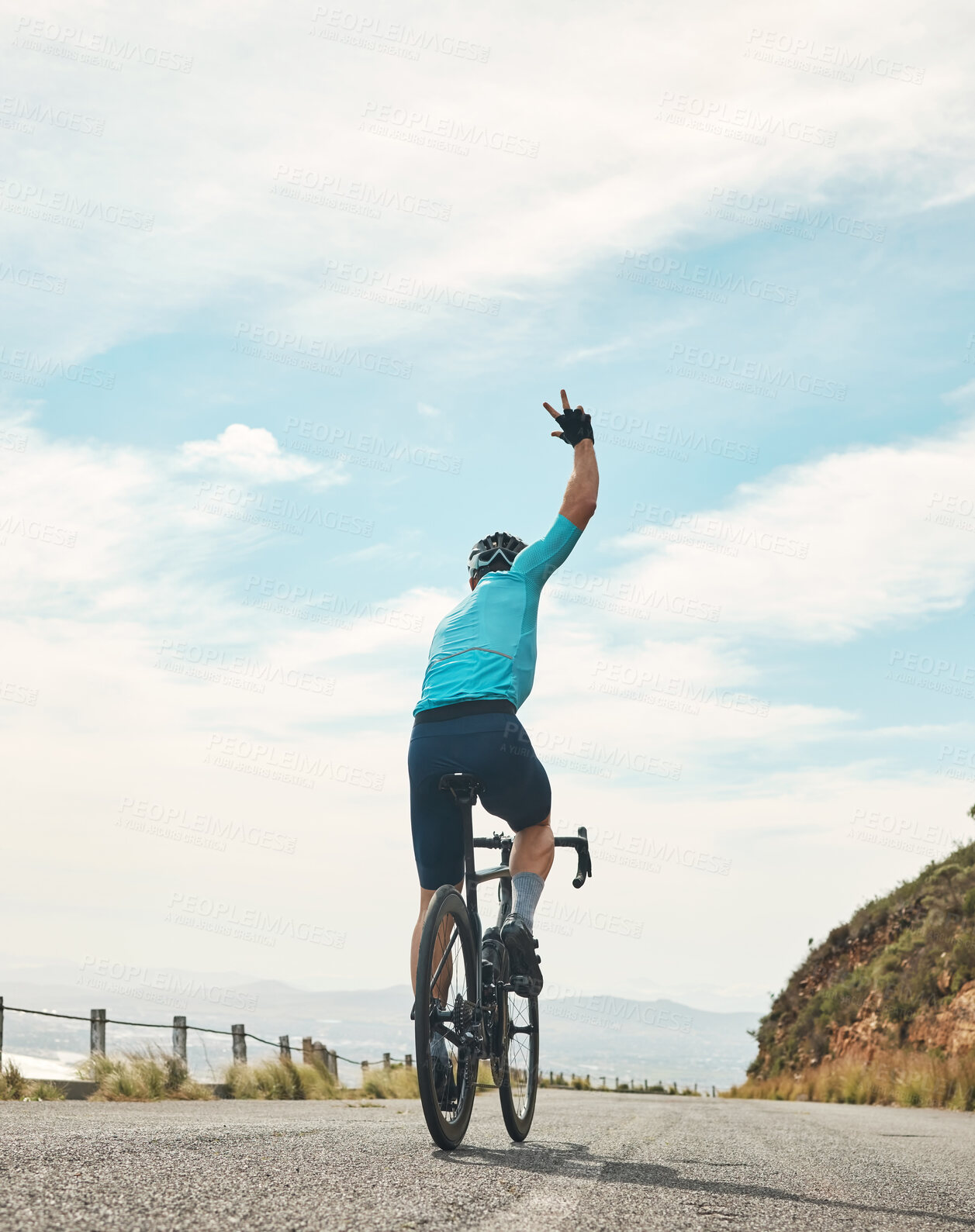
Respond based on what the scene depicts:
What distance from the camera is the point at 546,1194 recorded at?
2869 millimetres

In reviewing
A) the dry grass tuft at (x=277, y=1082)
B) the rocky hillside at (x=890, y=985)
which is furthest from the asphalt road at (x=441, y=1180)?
the rocky hillside at (x=890, y=985)

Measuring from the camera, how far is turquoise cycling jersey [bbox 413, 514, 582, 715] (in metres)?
4.38

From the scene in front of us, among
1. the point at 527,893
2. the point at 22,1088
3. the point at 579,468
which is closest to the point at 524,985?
the point at 527,893

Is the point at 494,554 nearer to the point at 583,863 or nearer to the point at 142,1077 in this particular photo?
the point at 583,863

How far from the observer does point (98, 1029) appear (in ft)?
49.0

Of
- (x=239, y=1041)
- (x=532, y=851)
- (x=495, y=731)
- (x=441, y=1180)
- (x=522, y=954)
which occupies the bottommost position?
(x=239, y=1041)

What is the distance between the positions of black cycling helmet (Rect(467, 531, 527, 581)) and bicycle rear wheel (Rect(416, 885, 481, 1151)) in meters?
1.43

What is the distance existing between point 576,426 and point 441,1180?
10.3 ft

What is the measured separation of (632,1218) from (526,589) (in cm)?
255

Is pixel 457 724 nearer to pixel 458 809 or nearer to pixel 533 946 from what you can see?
pixel 458 809

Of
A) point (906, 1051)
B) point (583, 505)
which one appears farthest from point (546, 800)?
point (906, 1051)

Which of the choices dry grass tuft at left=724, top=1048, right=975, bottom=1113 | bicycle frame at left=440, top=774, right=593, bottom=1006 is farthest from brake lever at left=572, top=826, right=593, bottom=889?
dry grass tuft at left=724, top=1048, right=975, bottom=1113

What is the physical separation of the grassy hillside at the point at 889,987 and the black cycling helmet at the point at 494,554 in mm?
16177

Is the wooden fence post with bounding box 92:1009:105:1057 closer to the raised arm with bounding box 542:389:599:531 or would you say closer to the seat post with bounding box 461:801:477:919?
the seat post with bounding box 461:801:477:919
